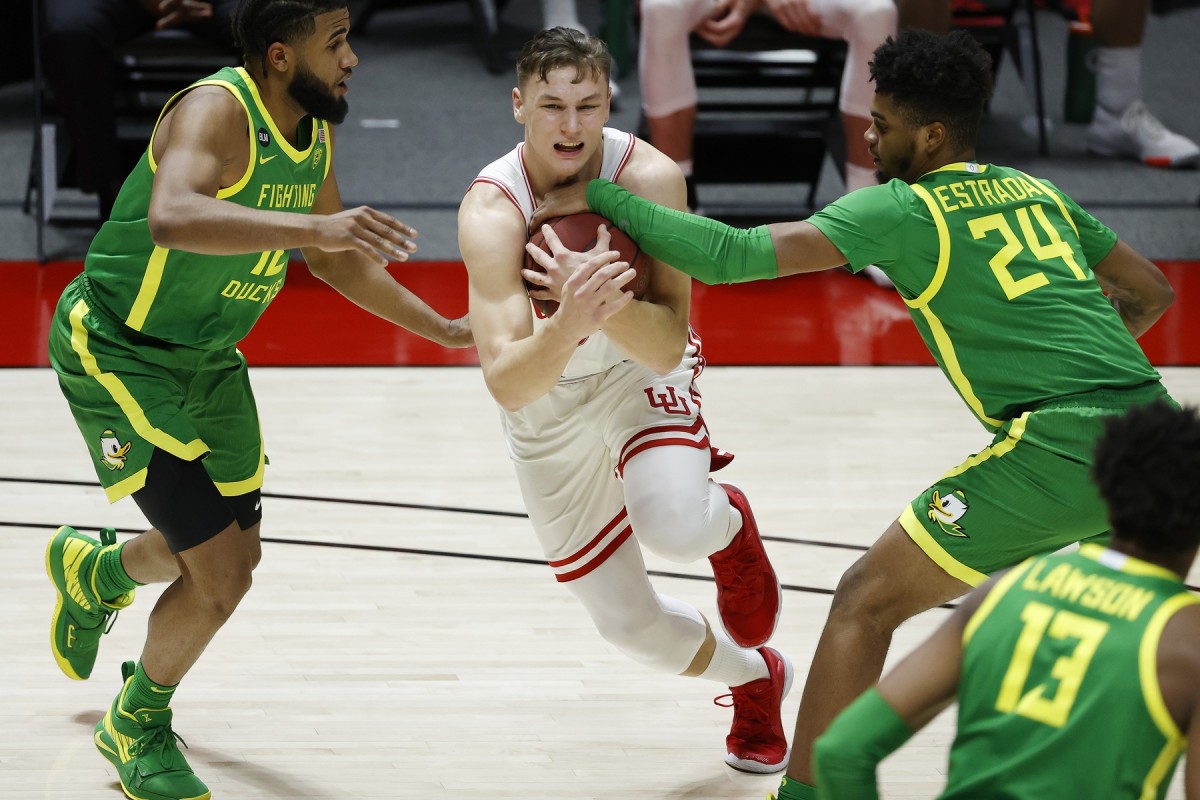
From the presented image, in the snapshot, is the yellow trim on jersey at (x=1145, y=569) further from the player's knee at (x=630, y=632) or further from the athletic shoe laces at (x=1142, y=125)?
the athletic shoe laces at (x=1142, y=125)

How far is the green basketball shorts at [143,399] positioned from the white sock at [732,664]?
45.6 inches

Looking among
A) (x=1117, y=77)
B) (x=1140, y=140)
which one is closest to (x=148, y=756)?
(x=1117, y=77)

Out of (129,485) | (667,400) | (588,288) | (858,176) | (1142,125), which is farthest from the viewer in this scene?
(1142,125)

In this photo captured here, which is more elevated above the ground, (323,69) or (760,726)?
(323,69)

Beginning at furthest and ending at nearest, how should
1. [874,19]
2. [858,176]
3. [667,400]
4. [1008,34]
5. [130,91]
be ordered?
1. [1008,34]
2. [130,91]
3. [858,176]
4. [874,19]
5. [667,400]

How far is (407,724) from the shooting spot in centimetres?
378

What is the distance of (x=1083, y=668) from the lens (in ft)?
6.16

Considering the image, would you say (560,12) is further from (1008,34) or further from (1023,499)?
(1023,499)

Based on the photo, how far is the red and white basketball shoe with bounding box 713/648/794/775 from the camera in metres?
3.58

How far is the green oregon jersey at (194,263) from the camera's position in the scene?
3408mm

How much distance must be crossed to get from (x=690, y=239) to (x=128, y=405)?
4.29 feet

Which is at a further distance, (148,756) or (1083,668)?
(148,756)

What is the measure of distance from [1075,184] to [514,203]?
5975mm

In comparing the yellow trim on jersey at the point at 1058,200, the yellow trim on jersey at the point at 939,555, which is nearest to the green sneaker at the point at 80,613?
the yellow trim on jersey at the point at 939,555
